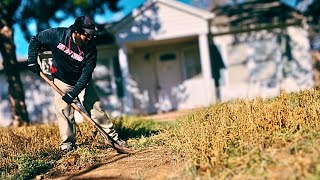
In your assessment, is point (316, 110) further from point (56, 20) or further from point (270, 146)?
point (56, 20)

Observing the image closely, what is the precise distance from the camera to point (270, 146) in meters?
4.11

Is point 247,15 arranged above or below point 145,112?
above

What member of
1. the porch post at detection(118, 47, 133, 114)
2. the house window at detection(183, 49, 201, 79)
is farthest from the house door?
the porch post at detection(118, 47, 133, 114)

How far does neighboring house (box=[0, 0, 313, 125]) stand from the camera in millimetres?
14117

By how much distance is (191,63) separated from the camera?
51.8 ft

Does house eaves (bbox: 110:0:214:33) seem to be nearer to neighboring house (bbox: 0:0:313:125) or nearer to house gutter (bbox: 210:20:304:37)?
neighboring house (bbox: 0:0:313:125)

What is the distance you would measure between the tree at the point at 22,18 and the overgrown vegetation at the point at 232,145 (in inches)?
199

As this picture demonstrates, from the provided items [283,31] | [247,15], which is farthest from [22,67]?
[283,31]

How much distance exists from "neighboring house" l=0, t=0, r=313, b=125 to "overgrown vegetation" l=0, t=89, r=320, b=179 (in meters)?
7.94

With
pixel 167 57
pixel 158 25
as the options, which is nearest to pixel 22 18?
pixel 158 25

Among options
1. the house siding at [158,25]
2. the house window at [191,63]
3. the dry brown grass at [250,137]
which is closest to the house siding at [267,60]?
the house window at [191,63]

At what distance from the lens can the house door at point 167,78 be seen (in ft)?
51.9

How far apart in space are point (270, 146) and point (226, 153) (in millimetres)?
461

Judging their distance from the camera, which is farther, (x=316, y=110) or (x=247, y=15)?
(x=247, y=15)
